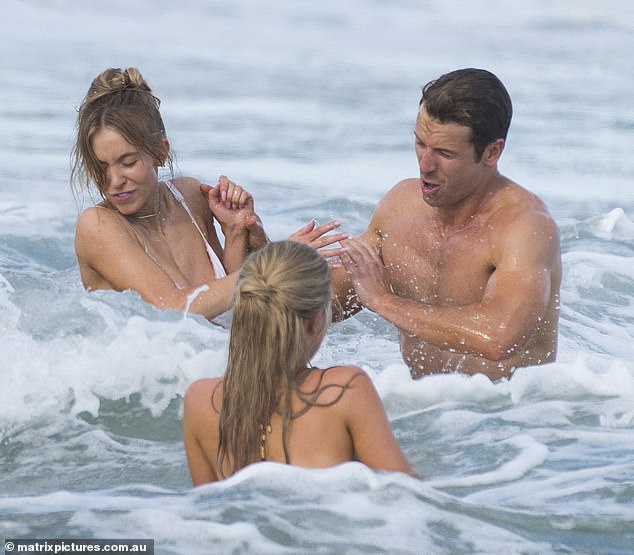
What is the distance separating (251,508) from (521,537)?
0.77 m

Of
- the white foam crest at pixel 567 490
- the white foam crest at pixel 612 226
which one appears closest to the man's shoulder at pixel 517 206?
the white foam crest at pixel 567 490

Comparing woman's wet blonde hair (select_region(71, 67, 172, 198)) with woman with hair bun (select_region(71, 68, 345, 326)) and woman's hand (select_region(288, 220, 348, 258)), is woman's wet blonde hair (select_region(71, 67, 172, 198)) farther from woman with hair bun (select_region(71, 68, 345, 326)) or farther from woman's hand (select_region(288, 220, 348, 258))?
woman's hand (select_region(288, 220, 348, 258))

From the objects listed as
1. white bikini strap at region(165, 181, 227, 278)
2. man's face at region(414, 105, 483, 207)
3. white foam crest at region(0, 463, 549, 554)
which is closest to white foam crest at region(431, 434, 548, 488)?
white foam crest at region(0, 463, 549, 554)

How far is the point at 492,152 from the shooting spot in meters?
4.40

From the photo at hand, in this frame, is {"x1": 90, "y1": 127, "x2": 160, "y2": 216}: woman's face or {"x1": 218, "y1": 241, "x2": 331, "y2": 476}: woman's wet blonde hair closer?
{"x1": 218, "y1": 241, "x2": 331, "y2": 476}: woman's wet blonde hair

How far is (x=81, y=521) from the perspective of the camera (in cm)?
332

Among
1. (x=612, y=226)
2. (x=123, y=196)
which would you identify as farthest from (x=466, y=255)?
(x=612, y=226)

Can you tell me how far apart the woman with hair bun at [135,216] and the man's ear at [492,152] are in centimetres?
67

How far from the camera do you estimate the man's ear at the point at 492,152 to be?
437cm

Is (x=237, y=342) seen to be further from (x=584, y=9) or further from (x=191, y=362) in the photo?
(x=584, y=9)

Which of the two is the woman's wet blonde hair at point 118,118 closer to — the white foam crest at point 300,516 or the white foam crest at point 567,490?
the white foam crest at point 300,516

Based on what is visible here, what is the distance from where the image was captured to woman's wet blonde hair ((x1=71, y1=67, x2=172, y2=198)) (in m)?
4.57

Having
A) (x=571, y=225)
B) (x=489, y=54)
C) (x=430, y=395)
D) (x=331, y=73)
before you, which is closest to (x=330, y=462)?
(x=430, y=395)

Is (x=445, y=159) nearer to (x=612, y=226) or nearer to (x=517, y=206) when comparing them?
(x=517, y=206)
